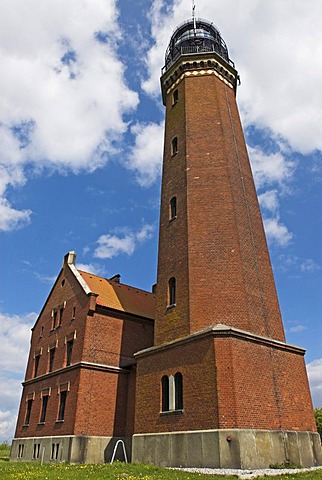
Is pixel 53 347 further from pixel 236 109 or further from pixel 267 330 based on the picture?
pixel 236 109

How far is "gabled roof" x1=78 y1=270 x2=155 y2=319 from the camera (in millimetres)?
27625

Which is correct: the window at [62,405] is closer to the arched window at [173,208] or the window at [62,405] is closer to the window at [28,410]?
the window at [28,410]

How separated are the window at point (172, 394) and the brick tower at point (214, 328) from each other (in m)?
0.04

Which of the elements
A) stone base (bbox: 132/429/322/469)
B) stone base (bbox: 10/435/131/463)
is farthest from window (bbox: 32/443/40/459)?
stone base (bbox: 132/429/322/469)

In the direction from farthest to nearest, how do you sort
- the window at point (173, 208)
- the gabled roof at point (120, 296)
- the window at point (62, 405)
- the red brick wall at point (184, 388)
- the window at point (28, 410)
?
the window at point (28, 410), the gabled roof at point (120, 296), the window at point (62, 405), the window at point (173, 208), the red brick wall at point (184, 388)

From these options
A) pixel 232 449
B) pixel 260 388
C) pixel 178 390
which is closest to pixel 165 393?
→ pixel 178 390

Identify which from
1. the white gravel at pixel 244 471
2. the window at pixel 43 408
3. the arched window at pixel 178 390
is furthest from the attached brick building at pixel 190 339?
the white gravel at pixel 244 471

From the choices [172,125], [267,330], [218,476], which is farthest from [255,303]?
A: [172,125]

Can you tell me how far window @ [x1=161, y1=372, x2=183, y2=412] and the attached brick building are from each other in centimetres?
5

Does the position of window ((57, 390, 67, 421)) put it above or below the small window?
below

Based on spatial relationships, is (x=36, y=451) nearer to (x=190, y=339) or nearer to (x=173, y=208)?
(x=190, y=339)

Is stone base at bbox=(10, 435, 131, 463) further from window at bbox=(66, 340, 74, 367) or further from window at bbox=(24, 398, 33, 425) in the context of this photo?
window at bbox=(66, 340, 74, 367)

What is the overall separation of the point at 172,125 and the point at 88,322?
1371cm

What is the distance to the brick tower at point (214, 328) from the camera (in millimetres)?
15555
